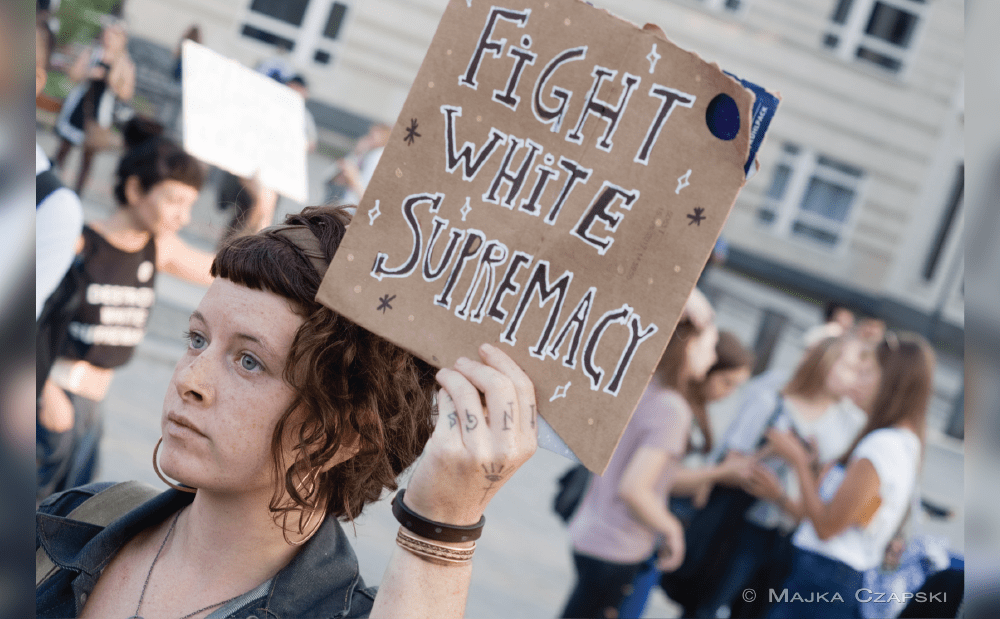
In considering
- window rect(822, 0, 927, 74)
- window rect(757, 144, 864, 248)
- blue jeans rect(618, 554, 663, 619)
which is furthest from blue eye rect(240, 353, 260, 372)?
window rect(822, 0, 927, 74)

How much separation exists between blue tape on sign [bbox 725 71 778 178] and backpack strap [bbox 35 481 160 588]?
1.19m

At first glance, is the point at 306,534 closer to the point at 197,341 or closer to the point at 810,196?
the point at 197,341

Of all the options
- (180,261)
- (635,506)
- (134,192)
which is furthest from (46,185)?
(635,506)

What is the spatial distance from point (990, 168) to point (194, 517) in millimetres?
1237

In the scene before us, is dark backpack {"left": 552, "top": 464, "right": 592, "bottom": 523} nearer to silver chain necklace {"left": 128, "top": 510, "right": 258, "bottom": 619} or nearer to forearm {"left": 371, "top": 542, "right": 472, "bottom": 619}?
silver chain necklace {"left": 128, "top": 510, "right": 258, "bottom": 619}

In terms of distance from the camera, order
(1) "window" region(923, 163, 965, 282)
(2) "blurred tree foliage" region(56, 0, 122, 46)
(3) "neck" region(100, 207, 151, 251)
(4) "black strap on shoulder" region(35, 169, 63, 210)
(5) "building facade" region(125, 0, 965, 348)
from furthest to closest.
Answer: (1) "window" region(923, 163, 965, 282)
(5) "building facade" region(125, 0, 965, 348)
(2) "blurred tree foliage" region(56, 0, 122, 46)
(3) "neck" region(100, 207, 151, 251)
(4) "black strap on shoulder" region(35, 169, 63, 210)

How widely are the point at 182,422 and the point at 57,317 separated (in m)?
1.99

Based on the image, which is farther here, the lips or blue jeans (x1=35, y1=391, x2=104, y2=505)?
blue jeans (x1=35, y1=391, x2=104, y2=505)

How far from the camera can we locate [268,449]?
53.7 inches

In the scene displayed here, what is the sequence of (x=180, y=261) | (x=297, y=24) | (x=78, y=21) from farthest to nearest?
(x=297, y=24) < (x=78, y=21) < (x=180, y=261)

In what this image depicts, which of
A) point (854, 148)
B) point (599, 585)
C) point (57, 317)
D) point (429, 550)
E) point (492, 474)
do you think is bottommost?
point (599, 585)

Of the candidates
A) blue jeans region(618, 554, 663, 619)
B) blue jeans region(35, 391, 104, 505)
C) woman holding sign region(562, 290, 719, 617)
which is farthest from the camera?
blue jeans region(618, 554, 663, 619)

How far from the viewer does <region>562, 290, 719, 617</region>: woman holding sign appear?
3555 millimetres

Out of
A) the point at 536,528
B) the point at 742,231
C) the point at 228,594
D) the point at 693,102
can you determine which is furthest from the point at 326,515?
the point at 742,231
